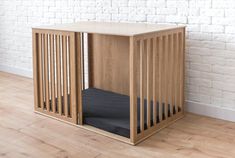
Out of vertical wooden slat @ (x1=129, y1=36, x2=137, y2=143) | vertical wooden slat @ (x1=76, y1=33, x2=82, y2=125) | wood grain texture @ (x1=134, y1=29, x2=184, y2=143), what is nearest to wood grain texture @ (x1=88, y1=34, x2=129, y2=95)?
wood grain texture @ (x1=134, y1=29, x2=184, y2=143)

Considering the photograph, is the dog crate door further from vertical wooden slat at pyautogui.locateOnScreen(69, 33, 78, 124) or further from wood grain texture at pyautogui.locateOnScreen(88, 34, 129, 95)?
wood grain texture at pyautogui.locateOnScreen(88, 34, 129, 95)

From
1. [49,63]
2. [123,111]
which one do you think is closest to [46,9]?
[49,63]

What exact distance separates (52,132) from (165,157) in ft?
2.47

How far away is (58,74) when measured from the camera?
7.92ft

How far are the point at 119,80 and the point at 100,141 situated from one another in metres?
0.79

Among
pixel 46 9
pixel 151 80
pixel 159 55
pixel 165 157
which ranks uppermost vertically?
pixel 46 9

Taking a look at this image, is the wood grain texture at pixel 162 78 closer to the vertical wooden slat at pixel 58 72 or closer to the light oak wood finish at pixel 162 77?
the light oak wood finish at pixel 162 77

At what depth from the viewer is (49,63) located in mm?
2678

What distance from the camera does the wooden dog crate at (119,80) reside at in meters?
2.08

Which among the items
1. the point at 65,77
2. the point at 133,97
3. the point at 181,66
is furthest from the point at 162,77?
the point at 65,77

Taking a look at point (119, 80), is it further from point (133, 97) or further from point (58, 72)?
point (133, 97)

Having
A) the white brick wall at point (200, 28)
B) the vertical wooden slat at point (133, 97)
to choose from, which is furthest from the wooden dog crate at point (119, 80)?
the white brick wall at point (200, 28)

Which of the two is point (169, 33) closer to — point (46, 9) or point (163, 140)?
point (163, 140)

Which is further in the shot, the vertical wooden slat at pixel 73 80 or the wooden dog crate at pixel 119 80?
the vertical wooden slat at pixel 73 80
